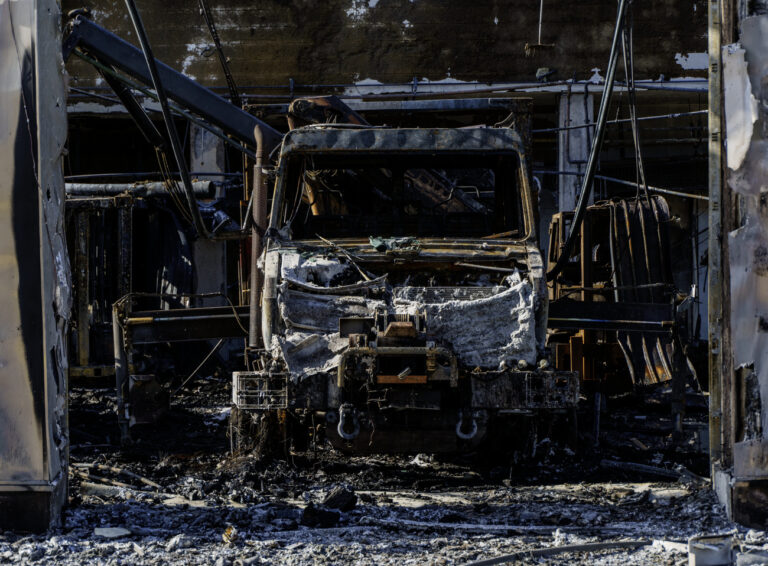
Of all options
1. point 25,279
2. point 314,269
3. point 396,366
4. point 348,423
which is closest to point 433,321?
point 396,366

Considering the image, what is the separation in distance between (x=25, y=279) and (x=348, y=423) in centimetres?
228

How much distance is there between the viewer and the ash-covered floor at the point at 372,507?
16.5 feet

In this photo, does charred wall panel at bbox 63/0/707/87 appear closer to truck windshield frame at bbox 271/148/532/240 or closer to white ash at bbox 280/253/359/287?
truck windshield frame at bbox 271/148/532/240

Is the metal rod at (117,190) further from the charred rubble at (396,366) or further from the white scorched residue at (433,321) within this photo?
the white scorched residue at (433,321)

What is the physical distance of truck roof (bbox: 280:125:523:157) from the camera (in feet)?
26.1

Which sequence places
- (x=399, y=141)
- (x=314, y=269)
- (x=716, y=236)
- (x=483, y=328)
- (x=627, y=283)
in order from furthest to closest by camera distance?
(x=627, y=283), (x=399, y=141), (x=314, y=269), (x=483, y=328), (x=716, y=236)

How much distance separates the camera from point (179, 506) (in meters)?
5.99

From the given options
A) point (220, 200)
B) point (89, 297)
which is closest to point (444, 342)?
point (89, 297)

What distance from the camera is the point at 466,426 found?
6.63m

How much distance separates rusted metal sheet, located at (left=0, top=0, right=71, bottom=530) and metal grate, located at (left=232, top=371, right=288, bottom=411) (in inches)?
53.4

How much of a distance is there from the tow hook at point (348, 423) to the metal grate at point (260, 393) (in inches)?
15.0

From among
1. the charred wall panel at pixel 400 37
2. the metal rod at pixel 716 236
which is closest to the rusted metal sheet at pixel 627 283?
the metal rod at pixel 716 236

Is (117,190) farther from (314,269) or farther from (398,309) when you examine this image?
(398,309)

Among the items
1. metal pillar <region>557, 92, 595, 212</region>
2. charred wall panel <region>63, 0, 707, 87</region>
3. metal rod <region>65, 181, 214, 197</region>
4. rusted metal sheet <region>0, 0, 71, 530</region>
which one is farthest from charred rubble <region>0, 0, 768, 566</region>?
charred wall panel <region>63, 0, 707, 87</region>
